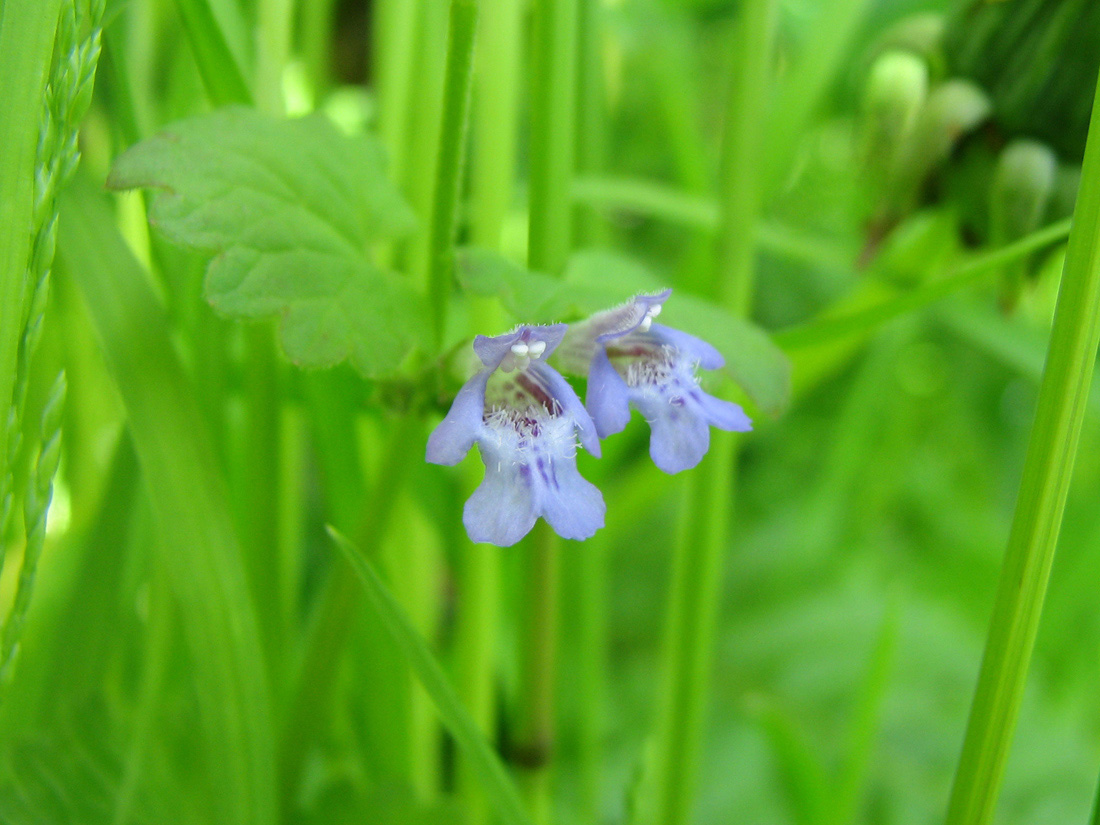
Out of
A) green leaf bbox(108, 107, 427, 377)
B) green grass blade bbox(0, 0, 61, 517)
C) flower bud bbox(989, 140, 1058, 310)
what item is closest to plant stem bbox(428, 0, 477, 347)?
green leaf bbox(108, 107, 427, 377)

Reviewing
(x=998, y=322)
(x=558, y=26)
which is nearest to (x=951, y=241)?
(x=998, y=322)

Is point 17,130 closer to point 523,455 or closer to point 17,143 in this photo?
point 17,143

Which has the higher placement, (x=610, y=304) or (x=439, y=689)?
(x=610, y=304)

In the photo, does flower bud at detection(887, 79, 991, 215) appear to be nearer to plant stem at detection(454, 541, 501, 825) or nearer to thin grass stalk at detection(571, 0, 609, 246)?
thin grass stalk at detection(571, 0, 609, 246)

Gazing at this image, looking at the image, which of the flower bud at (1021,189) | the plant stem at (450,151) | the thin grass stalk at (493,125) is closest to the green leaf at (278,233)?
the plant stem at (450,151)

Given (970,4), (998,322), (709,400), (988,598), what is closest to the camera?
(709,400)

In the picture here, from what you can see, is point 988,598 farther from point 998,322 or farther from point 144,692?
point 144,692

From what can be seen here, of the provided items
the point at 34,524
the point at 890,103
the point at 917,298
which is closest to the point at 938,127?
the point at 890,103
